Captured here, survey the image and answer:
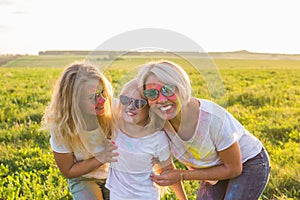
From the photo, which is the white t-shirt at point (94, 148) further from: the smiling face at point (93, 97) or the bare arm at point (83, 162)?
the smiling face at point (93, 97)

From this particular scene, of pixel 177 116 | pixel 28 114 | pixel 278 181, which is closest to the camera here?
pixel 177 116

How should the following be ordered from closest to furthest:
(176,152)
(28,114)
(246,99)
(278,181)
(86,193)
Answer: (176,152) < (86,193) < (278,181) < (28,114) < (246,99)

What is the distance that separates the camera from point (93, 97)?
120 inches

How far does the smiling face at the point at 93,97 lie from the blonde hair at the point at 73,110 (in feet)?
0.08

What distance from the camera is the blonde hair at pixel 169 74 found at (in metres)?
2.72

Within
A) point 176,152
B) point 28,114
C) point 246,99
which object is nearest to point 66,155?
point 176,152

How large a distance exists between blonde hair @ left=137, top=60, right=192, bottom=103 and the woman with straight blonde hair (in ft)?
1.36

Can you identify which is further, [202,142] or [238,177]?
[238,177]

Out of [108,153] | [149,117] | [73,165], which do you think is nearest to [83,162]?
[73,165]

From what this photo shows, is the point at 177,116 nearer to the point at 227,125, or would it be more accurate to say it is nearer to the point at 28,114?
the point at 227,125

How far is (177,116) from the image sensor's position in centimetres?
290

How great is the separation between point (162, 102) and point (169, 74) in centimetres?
18

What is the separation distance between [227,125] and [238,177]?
1.53ft

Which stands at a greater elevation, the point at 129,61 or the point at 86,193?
the point at 129,61
